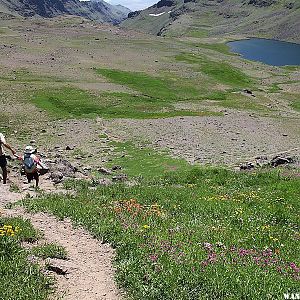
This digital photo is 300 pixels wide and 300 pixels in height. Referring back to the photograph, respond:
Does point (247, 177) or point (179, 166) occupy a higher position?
point (247, 177)

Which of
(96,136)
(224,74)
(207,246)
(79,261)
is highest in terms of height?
(207,246)

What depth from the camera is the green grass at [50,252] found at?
11.6 m

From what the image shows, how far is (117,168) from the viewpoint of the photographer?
34.7 meters

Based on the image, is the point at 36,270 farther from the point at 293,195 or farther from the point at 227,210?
the point at 293,195

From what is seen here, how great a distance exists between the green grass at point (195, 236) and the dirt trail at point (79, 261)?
0.34 meters

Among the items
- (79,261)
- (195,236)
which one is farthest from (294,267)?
(79,261)

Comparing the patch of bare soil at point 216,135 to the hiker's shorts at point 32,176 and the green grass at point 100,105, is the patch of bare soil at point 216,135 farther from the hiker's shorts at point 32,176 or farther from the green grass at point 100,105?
the hiker's shorts at point 32,176

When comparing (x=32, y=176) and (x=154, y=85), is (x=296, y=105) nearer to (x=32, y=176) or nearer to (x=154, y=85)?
(x=154, y=85)

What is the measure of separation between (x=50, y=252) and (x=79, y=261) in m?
0.80

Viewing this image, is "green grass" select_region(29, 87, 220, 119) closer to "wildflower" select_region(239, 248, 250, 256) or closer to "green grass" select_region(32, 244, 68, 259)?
"green grass" select_region(32, 244, 68, 259)

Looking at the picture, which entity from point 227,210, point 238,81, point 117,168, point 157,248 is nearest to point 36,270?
point 157,248

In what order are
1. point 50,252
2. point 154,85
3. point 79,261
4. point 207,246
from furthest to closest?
point 154,85 < point 207,246 < point 79,261 < point 50,252

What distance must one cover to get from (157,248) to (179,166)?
24514mm

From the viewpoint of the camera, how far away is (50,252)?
464 inches
